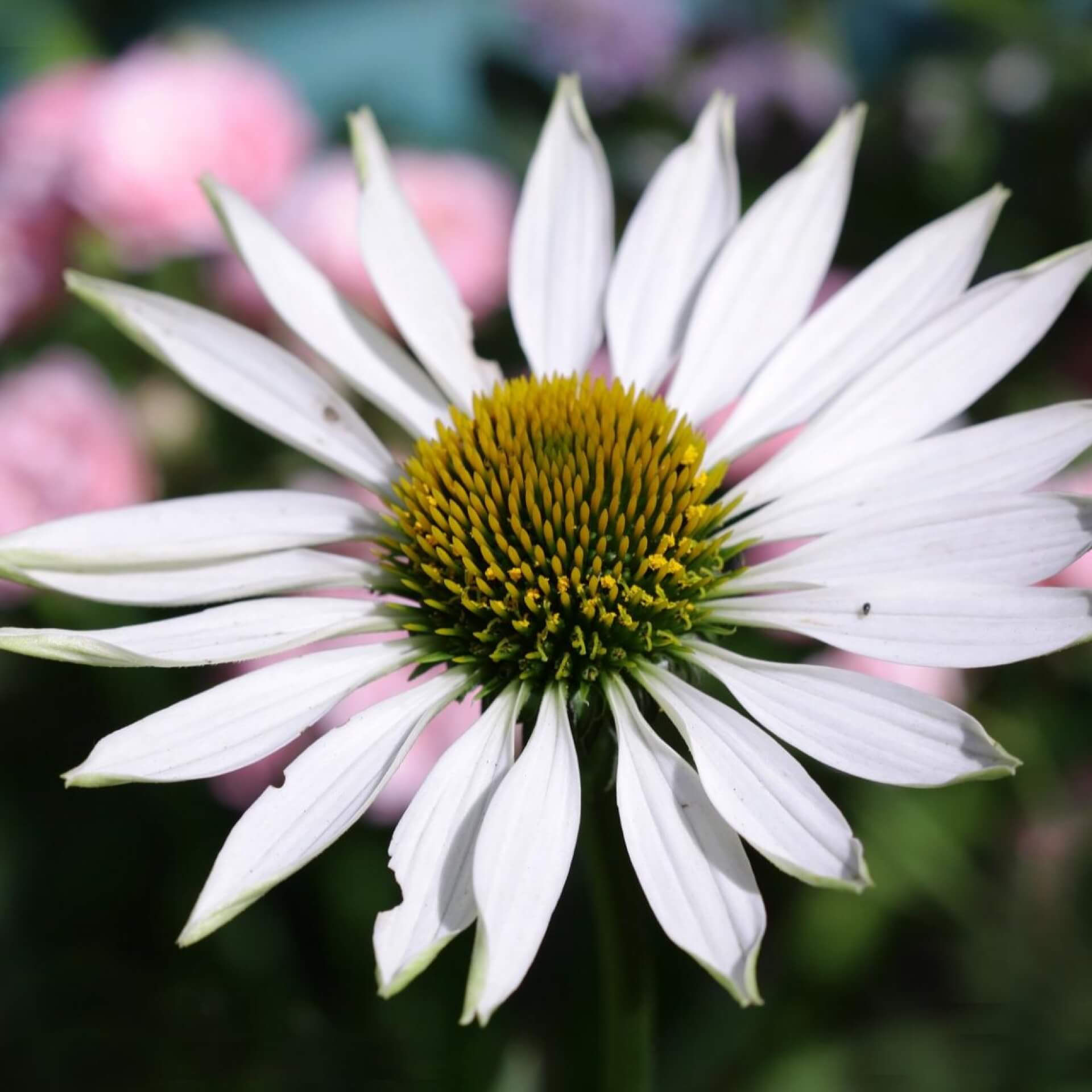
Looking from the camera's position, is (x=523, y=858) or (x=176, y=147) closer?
(x=523, y=858)

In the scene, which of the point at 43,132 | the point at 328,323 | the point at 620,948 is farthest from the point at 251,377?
the point at 43,132

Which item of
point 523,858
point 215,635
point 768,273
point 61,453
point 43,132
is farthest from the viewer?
point 43,132

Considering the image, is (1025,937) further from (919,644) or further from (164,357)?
(164,357)

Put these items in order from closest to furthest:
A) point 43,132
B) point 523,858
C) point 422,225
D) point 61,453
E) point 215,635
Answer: point 523,858 → point 215,635 → point 61,453 → point 422,225 → point 43,132

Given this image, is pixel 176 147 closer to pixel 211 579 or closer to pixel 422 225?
pixel 422 225

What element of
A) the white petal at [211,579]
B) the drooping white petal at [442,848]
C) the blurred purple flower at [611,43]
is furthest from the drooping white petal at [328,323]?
the blurred purple flower at [611,43]

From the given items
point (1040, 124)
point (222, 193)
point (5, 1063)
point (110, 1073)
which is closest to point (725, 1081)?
point (110, 1073)
